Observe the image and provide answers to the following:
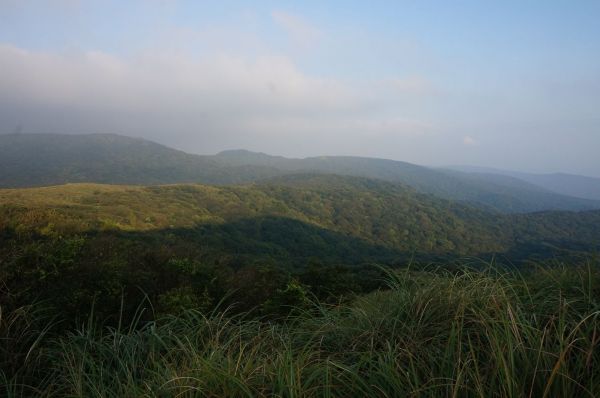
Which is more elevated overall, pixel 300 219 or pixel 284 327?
pixel 284 327

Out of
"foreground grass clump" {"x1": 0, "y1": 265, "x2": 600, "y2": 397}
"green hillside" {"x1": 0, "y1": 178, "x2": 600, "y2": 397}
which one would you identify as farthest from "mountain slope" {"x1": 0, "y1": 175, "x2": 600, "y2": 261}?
"foreground grass clump" {"x1": 0, "y1": 265, "x2": 600, "y2": 397}

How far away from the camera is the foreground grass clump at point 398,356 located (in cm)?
189

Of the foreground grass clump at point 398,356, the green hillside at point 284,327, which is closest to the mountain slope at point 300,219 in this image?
the green hillside at point 284,327

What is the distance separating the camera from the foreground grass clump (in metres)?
1.89

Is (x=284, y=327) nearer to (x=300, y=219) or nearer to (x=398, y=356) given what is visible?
(x=398, y=356)

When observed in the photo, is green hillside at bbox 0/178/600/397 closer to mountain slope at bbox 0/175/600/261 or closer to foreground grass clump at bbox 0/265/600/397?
foreground grass clump at bbox 0/265/600/397

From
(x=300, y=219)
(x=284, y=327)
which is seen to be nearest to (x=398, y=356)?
(x=284, y=327)

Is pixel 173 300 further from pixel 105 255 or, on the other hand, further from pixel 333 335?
pixel 333 335

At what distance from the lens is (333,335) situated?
9.53 feet

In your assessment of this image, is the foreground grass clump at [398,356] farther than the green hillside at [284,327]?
No

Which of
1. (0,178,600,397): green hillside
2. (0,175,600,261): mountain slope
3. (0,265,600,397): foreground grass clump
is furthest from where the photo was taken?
(0,175,600,261): mountain slope

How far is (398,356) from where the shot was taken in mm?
2354

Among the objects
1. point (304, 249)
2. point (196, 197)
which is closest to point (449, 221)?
point (304, 249)

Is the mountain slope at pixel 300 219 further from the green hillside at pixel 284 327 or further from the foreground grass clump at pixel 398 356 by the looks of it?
the foreground grass clump at pixel 398 356
